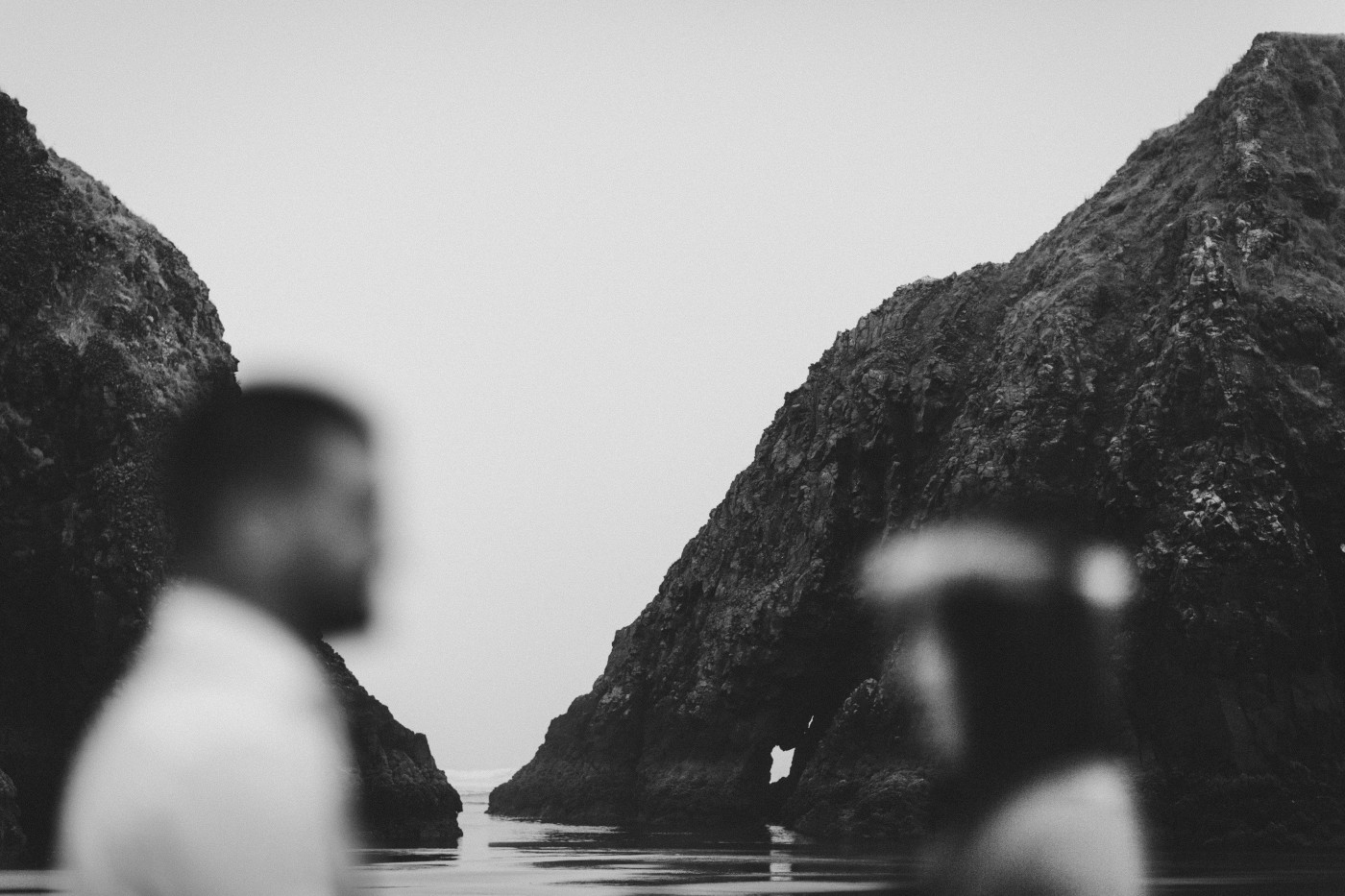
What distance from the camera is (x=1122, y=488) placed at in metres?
68.3

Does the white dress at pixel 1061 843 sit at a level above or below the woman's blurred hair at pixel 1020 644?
below

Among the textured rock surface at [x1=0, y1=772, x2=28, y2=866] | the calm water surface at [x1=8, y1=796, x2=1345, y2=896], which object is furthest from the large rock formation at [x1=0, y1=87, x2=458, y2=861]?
the calm water surface at [x1=8, y1=796, x2=1345, y2=896]

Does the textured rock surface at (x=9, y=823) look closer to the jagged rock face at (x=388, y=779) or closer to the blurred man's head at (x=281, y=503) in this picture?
the blurred man's head at (x=281, y=503)

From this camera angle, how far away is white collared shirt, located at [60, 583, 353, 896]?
2703 centimetres

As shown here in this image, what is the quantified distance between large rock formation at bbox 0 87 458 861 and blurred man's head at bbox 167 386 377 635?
1573 millimetres

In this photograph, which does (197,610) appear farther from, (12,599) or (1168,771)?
(1168,771)

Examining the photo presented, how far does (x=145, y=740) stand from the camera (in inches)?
1566

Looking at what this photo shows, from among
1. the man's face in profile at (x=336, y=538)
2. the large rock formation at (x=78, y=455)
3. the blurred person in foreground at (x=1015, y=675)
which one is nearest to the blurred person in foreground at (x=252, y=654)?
the man's face in profile at (x=336, y=538)

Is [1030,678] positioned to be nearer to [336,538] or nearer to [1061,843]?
[1061,843]

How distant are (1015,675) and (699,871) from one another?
32.0m

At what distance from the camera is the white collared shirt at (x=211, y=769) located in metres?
27.0

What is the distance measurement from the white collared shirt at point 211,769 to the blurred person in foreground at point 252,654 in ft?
0.29

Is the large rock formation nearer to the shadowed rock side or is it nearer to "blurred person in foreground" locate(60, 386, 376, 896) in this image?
"blurred person in foreground" locate(60, 386, 376, 896)

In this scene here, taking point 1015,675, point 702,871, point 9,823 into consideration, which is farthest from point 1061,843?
point 9,823
